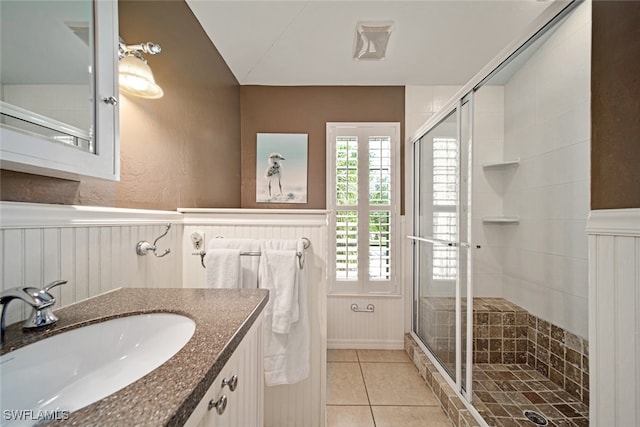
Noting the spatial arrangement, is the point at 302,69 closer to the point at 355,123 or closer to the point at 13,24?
the point at 355,123

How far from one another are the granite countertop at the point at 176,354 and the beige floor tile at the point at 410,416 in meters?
1.31

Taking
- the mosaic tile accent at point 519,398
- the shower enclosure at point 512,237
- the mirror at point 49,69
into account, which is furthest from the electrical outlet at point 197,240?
the mosaic tile accent at point 519,398

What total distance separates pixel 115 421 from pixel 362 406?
1.76 metres

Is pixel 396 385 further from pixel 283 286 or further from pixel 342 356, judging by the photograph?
pixel 283 286

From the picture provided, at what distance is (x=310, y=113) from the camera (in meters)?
2.58

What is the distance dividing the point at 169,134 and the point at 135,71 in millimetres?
376

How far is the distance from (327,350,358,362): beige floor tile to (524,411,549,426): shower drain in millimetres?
1163

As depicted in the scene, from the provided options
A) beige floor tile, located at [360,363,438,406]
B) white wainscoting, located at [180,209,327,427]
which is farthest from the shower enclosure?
white wainscoting, located at [180,209,327,427]

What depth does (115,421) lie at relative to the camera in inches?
13.1

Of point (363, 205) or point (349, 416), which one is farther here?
point (363, 205)

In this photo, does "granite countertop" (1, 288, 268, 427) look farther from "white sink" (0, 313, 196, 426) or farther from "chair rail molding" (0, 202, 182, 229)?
"chair rail molding" (0, 202, 182, 229)

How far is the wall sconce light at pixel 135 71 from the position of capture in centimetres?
104

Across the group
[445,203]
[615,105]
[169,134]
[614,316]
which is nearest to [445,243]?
[445,203]

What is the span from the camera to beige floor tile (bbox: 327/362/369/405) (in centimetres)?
176
